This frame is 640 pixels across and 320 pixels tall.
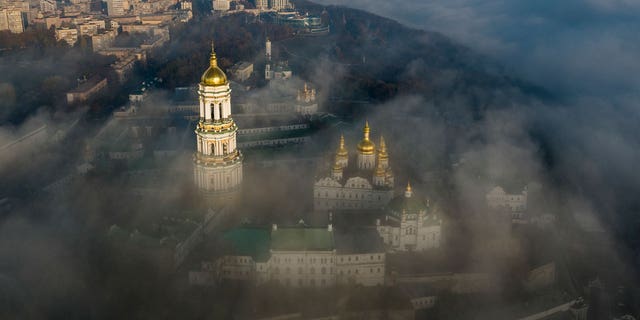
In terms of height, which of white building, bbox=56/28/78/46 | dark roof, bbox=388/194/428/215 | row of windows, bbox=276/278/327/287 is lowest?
row of windows, bbox=276/278/327/287

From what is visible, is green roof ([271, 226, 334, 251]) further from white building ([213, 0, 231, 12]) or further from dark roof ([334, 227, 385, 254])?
white building ([213, 0, 231, 12])

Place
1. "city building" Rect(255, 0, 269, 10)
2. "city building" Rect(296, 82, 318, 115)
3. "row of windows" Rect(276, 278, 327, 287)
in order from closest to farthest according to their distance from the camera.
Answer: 1. "row of windows" Rect(276, 278, 327, 287)
2. "city building" Rect(296, 82, 318, 115)
3. "city building" Rect(255, 0, 269, 10)

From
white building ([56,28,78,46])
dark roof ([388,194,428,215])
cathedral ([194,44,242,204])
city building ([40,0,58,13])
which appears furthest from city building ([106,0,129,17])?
dark roof ([388,194,428,215])

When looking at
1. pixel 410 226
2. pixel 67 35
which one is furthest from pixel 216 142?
pixel 67 35

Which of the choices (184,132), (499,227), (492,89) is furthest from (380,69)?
(499,227)

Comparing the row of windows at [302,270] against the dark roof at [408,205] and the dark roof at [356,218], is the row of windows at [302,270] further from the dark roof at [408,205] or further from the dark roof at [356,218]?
the dark roof at [408,205]

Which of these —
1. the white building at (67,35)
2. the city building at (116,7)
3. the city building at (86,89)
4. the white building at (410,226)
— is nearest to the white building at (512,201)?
the white building at (410,226)

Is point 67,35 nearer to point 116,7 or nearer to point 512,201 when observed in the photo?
point 116,7
